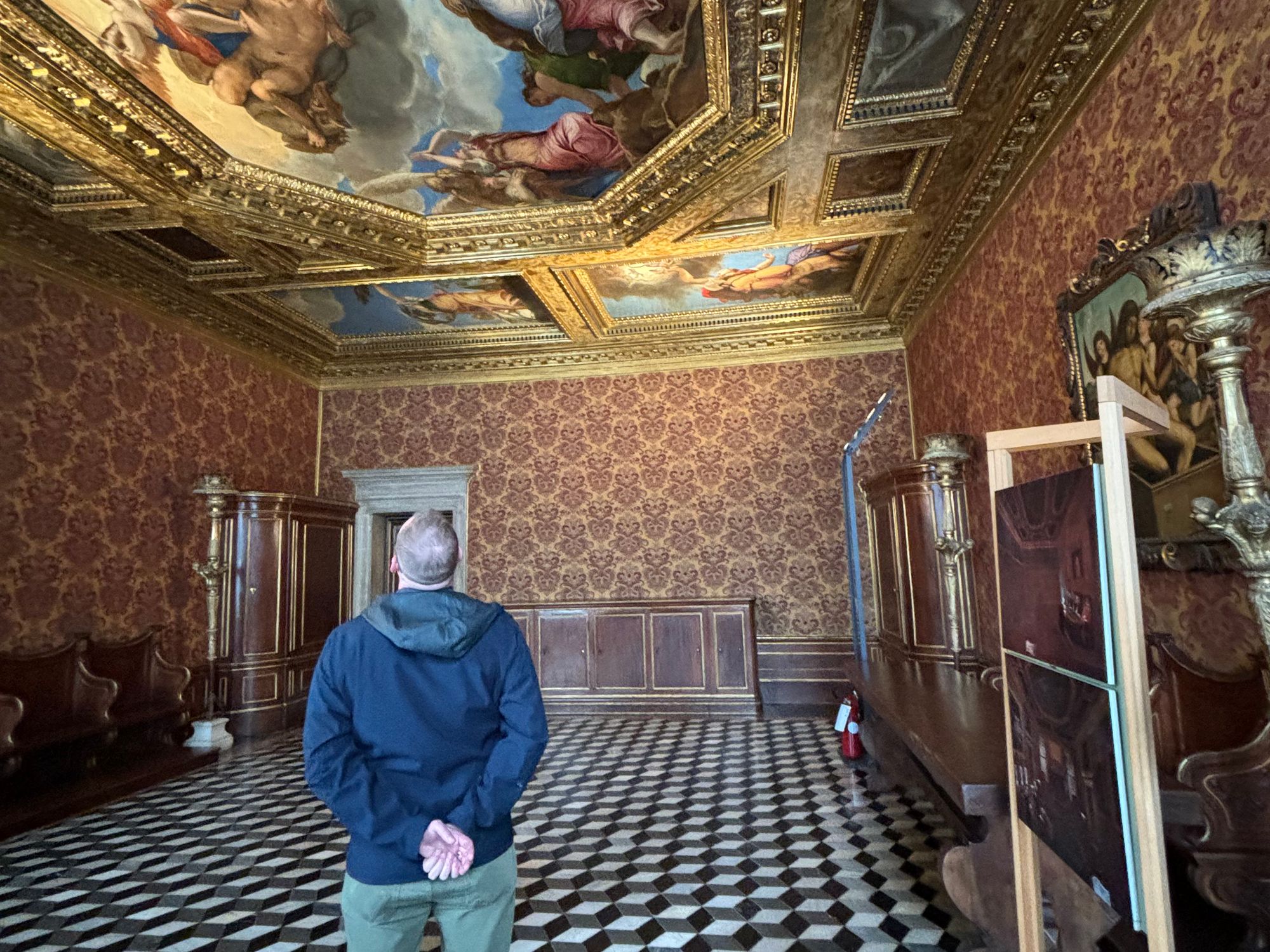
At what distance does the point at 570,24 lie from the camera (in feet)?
14.0

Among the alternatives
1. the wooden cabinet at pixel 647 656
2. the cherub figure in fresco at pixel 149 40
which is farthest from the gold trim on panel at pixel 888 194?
the wooden cabinet at pixel 647 656

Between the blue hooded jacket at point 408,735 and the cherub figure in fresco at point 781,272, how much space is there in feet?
21.4

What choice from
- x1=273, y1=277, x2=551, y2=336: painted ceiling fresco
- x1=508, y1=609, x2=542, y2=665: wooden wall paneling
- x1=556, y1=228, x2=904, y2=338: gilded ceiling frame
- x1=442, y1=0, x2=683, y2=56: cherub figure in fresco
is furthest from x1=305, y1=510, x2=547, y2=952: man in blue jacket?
x1=508, y1=609, x2=542, y2=665: wooden wall paneling

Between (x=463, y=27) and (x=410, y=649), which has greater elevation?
(x=463, y=27)

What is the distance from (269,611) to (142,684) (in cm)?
160

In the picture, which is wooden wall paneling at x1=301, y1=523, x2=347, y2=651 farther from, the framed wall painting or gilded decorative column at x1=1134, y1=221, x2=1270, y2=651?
gilded decorative column at x1=1134, y1=221, x2=1270, y2=651

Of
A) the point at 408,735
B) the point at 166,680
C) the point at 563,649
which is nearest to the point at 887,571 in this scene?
the point at 563,649

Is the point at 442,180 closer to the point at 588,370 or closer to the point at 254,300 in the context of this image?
the point at 254,300

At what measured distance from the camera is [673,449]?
9883mm

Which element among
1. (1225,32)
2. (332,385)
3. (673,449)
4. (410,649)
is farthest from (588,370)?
(410,649)

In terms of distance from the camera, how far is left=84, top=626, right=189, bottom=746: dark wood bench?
6.52 metres

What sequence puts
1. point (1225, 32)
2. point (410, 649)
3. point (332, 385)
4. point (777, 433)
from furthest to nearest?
point (332, 385), point (777, 433), point (1225, 32), point (410, 649)

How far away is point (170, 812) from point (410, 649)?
17.4 feet

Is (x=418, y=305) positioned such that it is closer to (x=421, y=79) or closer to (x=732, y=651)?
(x=421, y=79)
